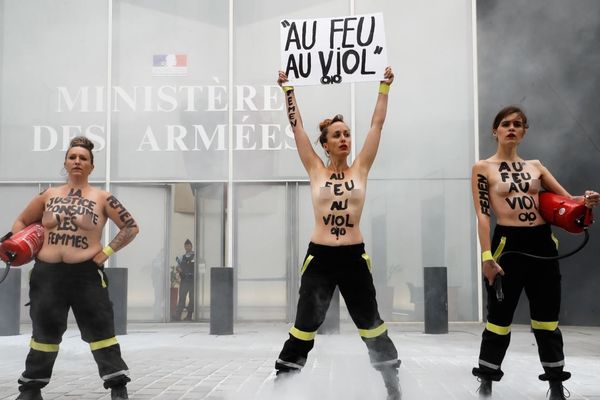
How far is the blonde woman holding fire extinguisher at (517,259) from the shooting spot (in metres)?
3.90

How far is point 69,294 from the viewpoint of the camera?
4.02 metres

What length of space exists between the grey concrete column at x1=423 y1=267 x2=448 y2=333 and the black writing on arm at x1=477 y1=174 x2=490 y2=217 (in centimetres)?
473

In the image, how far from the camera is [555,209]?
388 cm

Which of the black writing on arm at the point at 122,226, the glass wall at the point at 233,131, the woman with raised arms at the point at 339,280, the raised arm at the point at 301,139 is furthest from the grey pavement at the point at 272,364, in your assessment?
the glass wall at the point at 233,131

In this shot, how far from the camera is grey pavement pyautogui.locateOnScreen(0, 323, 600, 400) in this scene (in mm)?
4230

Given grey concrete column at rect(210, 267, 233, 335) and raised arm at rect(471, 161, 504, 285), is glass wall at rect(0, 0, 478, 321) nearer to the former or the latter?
grey concrete column at rect(210, 267, 233, 335)

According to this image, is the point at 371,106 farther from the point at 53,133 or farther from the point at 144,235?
A: the point at 53,133

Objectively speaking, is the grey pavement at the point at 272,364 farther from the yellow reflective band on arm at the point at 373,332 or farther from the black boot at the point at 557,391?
the yellow reflective band on arm at the point at 373,332

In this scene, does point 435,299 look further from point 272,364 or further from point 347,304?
point 347,304

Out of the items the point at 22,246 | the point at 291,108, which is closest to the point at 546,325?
the point at 291,108

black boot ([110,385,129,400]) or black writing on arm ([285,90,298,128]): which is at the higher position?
black writing on arm ([285,90,298,128])

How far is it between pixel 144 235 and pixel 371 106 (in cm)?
424

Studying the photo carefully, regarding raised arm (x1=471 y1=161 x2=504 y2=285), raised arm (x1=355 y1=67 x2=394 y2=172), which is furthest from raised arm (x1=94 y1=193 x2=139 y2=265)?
raised arm (x1=471 y1=161 x2=504 y2=285)

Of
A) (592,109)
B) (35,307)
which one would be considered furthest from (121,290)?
(592,109)
